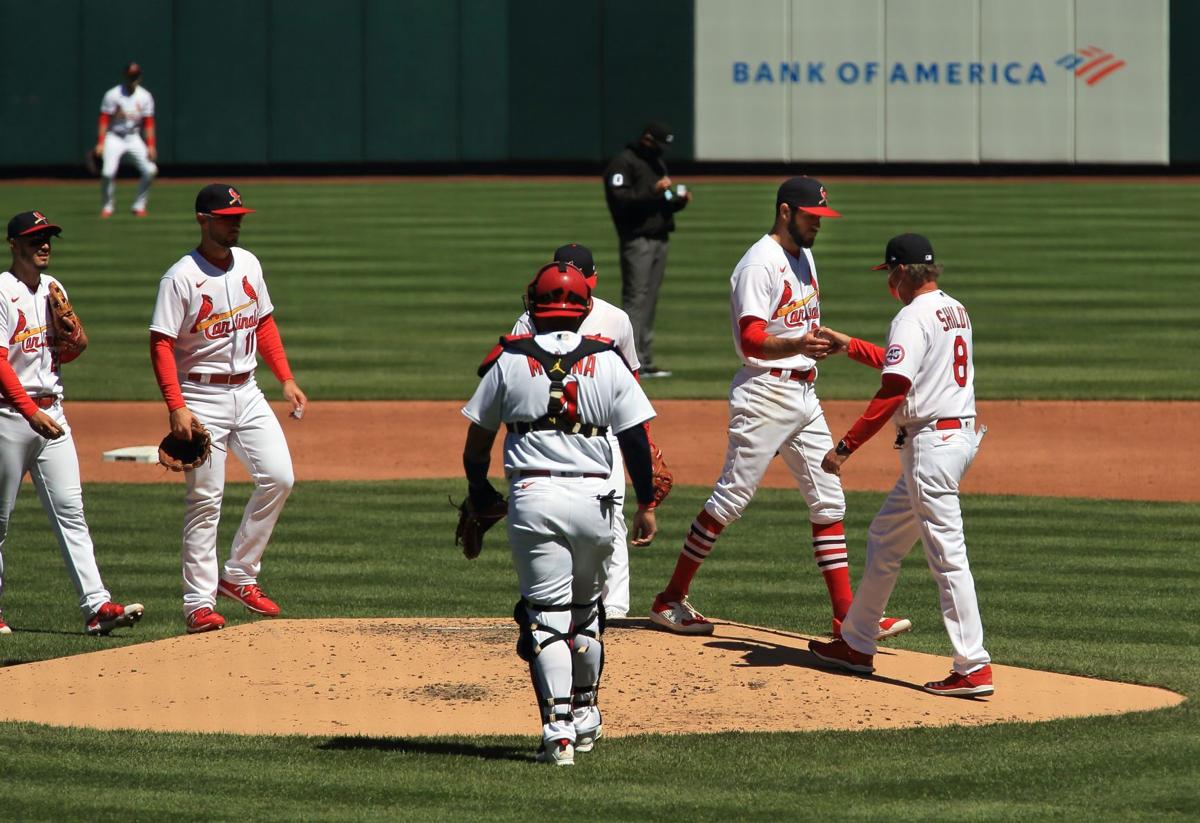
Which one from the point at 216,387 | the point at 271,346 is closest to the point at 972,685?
the point at 216,387

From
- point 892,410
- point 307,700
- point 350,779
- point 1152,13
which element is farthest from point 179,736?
point 1152,13

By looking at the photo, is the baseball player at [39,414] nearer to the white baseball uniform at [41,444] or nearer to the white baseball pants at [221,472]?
the white baseball uniform at [41,444]

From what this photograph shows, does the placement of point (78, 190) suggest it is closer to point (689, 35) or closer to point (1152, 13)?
point (689, 35)

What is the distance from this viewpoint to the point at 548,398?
605cm

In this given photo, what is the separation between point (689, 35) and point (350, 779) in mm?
29573

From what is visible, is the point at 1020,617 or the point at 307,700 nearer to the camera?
the point at 307,700

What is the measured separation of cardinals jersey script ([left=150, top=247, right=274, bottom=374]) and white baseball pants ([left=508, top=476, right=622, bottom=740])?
278 centimetres

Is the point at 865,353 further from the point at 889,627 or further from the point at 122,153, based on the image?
the point at 122,153

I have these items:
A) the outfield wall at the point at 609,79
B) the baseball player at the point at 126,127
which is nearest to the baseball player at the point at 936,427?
the baseball player at the point at 126,127

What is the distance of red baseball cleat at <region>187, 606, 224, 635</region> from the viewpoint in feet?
27.8

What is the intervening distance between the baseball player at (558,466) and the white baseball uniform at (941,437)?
4.63 ft

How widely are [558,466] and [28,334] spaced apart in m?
3.16

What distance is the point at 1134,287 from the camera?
2234 centimetres

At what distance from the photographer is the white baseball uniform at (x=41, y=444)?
8.02 m
